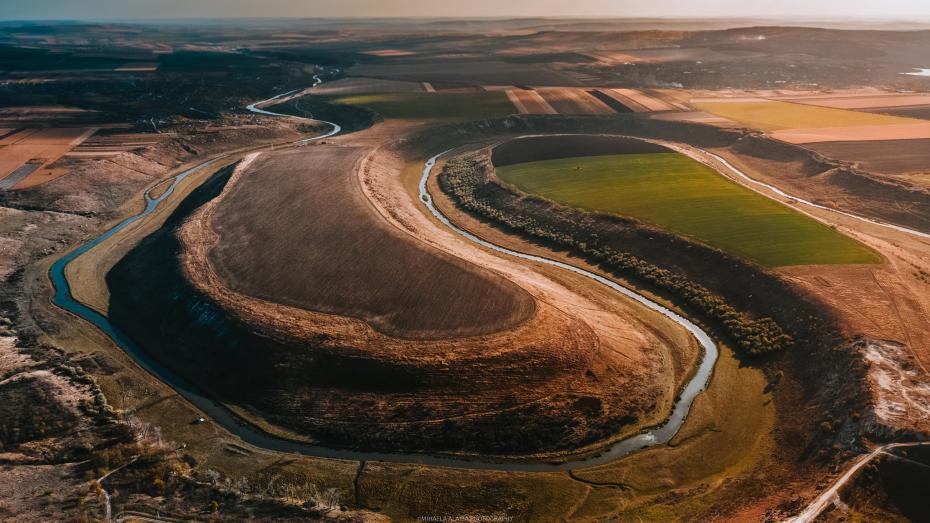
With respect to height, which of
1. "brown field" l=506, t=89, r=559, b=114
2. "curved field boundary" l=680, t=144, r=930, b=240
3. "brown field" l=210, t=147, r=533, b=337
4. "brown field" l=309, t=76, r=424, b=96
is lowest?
"brown field" l=210, t=147, r=533, b=337

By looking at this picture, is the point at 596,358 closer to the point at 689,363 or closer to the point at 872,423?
the point at 689,363

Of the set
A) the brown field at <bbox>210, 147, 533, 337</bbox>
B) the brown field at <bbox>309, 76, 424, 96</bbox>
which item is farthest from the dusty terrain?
the brown field at <bbox>309, 76, 424, 96</bbox>

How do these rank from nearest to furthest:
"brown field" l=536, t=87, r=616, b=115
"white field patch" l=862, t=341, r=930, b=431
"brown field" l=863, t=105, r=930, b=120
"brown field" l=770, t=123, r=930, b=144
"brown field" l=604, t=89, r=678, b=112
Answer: "white field patch" l=862, t=341, r=930, b=431, "brown field" l=770, t=123, r=930, b=144, "brown field" l=863, t=105, r=930, b=120, "brown field" l=536, t=87, r=616, b=115, "brown field" l=604, t=89, r=678, b=112

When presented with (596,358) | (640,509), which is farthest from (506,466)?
(596,358)

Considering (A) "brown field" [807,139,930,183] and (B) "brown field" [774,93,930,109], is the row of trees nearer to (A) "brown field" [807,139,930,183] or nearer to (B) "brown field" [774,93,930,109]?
(A) "brown field" [807,139,930,183]

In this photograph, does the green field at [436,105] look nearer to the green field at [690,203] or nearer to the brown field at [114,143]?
the green field at [690,203]

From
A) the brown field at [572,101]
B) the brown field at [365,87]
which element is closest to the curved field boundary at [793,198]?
the brown field at [572,101]
